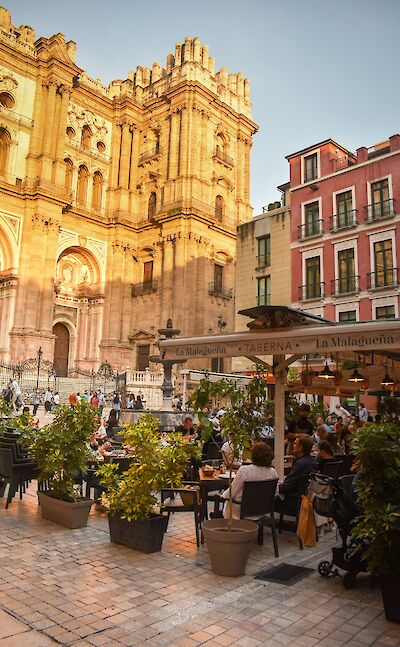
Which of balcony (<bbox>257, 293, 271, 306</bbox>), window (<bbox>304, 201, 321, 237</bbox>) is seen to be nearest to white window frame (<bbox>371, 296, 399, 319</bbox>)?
window (<bbox>304, 201, 321, 237</bbox>)

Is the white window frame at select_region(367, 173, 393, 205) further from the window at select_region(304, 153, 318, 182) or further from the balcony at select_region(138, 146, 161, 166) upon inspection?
the balcony at select_region(138, 146, 161, 166)

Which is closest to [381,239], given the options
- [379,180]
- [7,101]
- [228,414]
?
[379,180]

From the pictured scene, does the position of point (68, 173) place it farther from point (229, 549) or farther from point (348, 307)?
point (229, 549)

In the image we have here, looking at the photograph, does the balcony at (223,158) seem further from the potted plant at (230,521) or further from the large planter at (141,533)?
the large planter at (141,533)

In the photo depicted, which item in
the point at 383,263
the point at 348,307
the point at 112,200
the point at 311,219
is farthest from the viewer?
the point at 112,200

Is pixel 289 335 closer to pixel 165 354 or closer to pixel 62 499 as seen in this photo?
pixel 165 354

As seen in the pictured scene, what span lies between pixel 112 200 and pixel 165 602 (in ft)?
129

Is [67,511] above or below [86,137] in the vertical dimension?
below

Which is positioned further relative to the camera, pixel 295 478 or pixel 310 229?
pixel 310 229

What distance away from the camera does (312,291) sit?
25.7 metres

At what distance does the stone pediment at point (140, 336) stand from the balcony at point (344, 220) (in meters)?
17.7

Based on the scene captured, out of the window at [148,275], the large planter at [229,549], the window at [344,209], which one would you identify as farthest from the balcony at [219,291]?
the large planter at [229,549]

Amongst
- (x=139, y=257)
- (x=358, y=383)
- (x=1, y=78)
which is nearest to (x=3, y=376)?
(x=139, y=257)

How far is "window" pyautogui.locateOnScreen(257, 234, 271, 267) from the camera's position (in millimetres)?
28406
